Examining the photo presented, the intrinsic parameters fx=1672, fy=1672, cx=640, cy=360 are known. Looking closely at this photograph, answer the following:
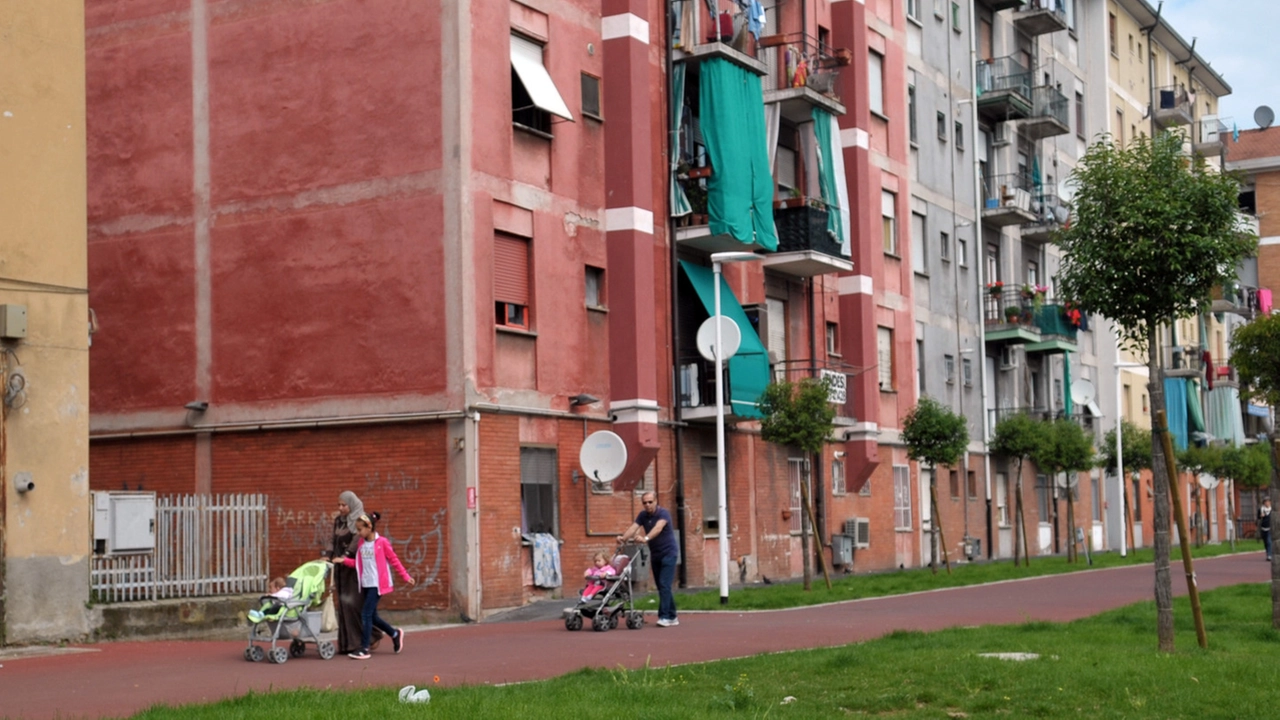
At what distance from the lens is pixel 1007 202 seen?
50.6 meters

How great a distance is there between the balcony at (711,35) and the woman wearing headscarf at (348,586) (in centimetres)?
1651

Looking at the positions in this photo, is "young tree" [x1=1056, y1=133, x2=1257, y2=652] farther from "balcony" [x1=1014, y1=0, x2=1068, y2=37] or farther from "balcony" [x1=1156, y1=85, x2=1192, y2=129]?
"balcony" [x1=1156, y1=85, x2=1192, y2=129]

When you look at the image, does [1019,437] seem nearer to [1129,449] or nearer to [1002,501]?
[1002,501]

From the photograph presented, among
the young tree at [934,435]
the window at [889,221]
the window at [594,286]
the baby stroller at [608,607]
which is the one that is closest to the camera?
the baby stroller at [608,607]

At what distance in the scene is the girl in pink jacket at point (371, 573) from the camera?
18281 millimetres

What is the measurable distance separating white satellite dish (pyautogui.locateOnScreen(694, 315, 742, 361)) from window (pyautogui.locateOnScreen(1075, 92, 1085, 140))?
3639 centimetres

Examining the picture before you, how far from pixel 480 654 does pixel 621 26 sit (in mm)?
15966

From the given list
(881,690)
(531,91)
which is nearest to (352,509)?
(881,690)

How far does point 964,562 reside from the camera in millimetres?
46375

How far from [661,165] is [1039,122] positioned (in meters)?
24.6

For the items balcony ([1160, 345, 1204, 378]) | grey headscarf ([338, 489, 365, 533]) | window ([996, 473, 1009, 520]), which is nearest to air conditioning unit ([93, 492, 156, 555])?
grey headscarf ([338, 489, 365, 533])

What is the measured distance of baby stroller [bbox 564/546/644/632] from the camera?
2117 cm

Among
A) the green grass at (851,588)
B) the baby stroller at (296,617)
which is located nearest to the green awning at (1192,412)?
the green grass at (851,588)

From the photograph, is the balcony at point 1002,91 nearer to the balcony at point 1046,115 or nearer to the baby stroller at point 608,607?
the balcony at point 1046,115
